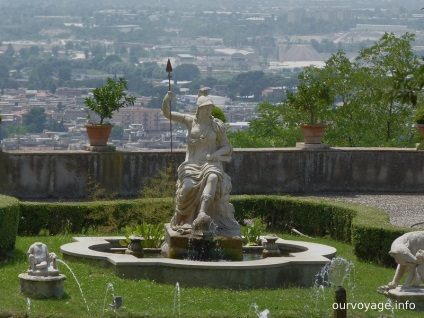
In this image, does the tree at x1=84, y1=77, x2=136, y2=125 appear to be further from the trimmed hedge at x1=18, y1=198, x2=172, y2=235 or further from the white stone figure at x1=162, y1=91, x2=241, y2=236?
the white stone figure at x1=162, y1=91, x2=241, y2=236

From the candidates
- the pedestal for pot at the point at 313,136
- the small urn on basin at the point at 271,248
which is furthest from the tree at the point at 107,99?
the small urn on basin at the point at 271,248

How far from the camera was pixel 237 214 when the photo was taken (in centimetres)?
2220

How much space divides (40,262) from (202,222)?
118 inches

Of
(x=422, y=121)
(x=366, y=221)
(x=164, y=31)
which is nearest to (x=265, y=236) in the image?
(x=366, y=221)

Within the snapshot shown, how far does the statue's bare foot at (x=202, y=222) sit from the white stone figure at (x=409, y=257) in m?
2.74

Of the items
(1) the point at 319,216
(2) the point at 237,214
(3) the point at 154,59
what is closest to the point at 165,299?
(1) the point at 319,216

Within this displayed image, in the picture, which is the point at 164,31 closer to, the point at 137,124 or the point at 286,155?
the point at 137,124

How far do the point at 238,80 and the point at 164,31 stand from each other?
3495 inches

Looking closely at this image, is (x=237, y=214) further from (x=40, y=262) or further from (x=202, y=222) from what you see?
(x=40, y=262)

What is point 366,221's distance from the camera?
19484 mm

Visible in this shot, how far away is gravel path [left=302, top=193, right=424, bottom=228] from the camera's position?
2261 cm

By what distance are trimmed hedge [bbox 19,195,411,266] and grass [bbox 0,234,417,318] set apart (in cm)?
316

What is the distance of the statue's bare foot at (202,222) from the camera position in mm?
17750

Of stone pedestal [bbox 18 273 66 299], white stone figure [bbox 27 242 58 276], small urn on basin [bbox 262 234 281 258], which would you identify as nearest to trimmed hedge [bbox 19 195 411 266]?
small urn on basin [bbox 262 234 281 258]
